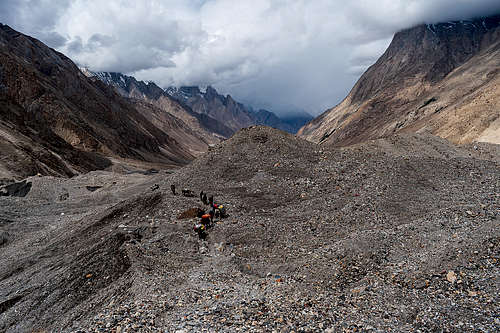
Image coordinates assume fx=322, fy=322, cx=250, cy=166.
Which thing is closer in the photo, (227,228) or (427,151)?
(227,228)

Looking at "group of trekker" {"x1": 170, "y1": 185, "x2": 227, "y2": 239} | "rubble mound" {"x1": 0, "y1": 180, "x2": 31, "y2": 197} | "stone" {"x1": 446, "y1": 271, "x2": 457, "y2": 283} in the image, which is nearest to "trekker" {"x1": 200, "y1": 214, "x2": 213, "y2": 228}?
"group of trekker" {"x1": 170, "y1": 185, "x2": 227, "y2": 239}

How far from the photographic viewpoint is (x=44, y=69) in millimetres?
74062

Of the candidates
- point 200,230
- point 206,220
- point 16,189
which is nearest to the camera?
point 200,230

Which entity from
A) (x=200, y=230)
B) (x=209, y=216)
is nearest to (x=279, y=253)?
(x=200, y=230)

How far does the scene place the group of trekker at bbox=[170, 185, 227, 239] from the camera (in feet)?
41.3

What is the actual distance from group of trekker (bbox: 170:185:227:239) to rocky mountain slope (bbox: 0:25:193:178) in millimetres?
21989

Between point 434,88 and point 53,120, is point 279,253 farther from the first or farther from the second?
point 434,88

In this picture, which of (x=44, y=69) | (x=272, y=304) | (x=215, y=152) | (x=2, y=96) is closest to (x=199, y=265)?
(x=272, y=304)

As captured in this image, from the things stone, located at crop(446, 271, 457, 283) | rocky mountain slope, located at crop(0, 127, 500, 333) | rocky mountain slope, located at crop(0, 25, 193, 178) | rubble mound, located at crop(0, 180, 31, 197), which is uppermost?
rocky mountain slope, located at crop(0, 25, 193, 178)

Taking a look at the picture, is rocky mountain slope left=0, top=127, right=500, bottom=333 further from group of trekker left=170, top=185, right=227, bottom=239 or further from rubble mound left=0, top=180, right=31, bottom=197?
rubble mound left=0, top=180, right=31, bottom=197

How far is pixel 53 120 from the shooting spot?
184 ft

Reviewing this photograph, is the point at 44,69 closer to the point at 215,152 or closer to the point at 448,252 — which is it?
the point at 215,152

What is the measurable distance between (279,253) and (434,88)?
85.8 meters

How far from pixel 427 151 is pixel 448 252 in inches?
600
